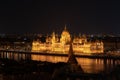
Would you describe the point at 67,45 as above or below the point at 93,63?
above

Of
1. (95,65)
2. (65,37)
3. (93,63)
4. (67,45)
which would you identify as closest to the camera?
(95,65)

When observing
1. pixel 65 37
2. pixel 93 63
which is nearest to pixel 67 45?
pixel 65 37

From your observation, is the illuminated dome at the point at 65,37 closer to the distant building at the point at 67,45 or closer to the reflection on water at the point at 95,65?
the distant building at the point at 67,45

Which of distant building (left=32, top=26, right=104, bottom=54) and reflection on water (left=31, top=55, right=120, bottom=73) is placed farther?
distant building (left=32, top=26, right=104, bottom=54)

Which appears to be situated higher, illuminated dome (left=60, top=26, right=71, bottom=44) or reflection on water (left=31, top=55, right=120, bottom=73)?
illuminated dome (left=60, top=26, right=71, bottom=44)

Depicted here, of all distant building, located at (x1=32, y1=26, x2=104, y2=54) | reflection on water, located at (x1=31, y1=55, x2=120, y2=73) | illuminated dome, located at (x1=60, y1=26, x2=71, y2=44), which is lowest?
reflection on water, located at (x1=31, y1=55, x2=120, y2=73)

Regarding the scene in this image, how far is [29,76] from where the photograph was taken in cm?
2984

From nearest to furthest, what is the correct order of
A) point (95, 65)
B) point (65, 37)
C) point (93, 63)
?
point (95, 65)
point (93, 63)
point (65, 37)

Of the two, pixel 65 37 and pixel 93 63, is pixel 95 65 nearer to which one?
pixel 93 63

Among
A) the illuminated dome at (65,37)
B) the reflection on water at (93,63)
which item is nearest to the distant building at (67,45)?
the illuminated dome at (65,37)

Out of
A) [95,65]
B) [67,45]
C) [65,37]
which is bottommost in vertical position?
[95,65]

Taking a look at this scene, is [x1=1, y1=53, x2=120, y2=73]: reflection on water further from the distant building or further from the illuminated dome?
the illuminated dome

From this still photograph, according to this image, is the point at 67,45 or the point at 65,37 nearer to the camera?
the point at 67,45

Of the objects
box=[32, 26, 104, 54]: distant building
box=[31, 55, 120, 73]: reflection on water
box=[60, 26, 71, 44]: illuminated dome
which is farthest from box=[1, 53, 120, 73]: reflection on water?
box=[60, 26, 71, 44]: illuminated dome
